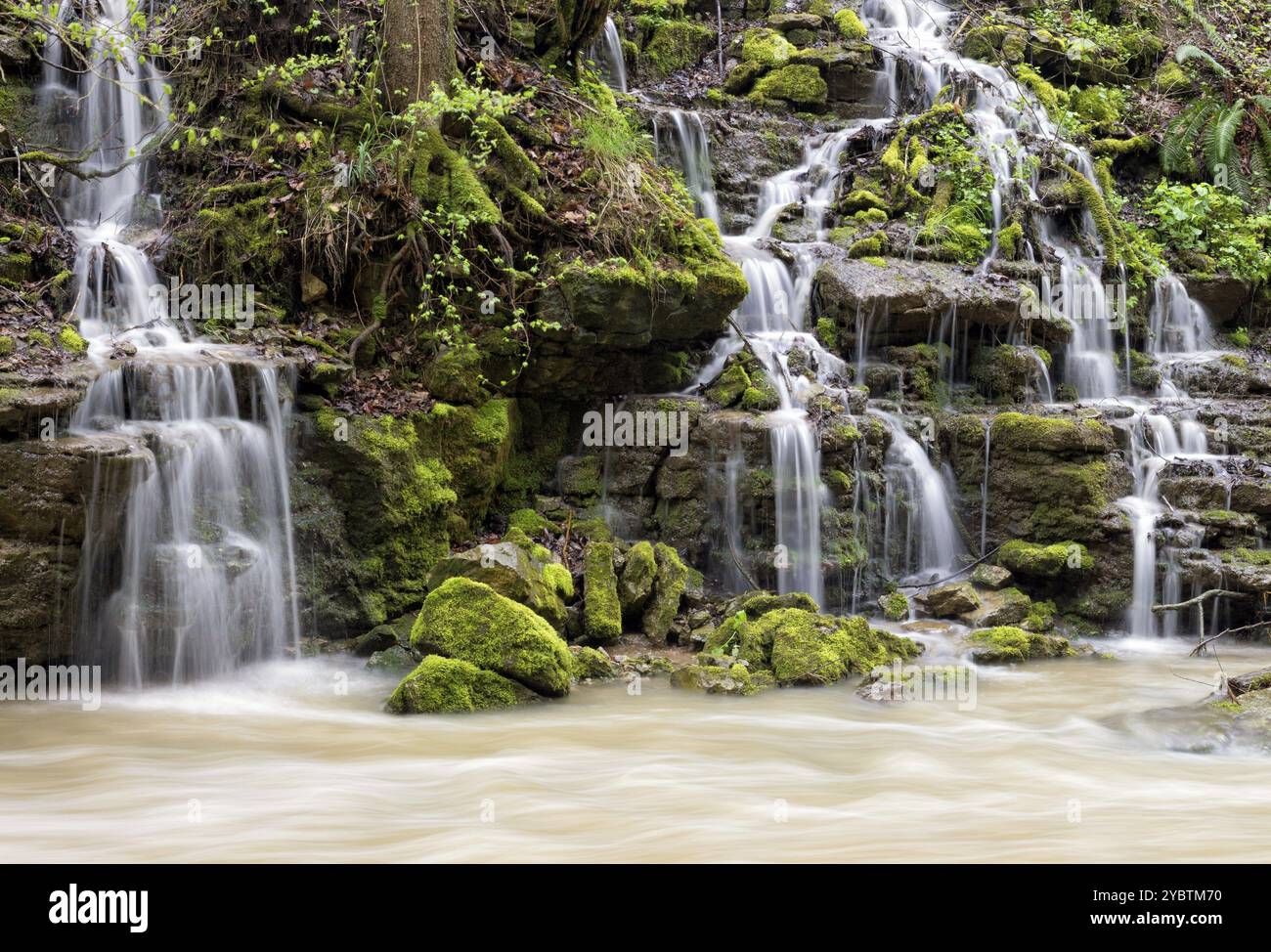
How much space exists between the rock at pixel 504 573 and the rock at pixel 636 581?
0.88 meters

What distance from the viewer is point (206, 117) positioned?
10914 millimetres

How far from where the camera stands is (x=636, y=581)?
9.07 m

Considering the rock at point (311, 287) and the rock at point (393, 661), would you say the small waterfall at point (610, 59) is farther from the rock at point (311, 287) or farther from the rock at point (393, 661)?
the rock at point (393, 661)

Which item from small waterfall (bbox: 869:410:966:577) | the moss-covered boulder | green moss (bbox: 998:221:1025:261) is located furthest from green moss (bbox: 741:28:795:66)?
the moss-covered boulder

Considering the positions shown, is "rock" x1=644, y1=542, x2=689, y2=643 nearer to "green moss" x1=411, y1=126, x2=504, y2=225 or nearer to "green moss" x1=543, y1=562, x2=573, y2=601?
"green moss" x1=543, y1=562, x2=573, y2=601

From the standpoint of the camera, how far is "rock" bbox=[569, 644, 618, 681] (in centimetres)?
793

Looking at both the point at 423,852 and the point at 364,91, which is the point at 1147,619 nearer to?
the point at 423,852

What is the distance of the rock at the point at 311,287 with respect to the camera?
960 centimetres

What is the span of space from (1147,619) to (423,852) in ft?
27.1

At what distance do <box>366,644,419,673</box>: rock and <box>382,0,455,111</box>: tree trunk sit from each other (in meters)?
5.12

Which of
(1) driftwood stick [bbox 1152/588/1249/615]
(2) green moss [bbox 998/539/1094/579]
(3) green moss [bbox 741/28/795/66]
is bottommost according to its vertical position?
(1) driftwood stick [bbox 1152/588/1249/615]

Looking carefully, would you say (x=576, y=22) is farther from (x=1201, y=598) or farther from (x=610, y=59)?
(x=1201, y=598)

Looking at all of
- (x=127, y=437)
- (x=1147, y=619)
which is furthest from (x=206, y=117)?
(x=1147, y=619)

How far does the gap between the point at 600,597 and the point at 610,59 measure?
9735mm
